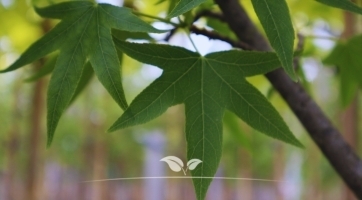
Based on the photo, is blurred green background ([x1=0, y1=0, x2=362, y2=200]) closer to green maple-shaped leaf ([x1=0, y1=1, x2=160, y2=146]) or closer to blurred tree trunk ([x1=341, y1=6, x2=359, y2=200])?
blurred tree trunk ([x1=341, y1=6, x2=359, y2=200])

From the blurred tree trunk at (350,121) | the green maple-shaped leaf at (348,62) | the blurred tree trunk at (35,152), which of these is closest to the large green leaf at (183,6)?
the green maple-shaped leaf at (348,62)

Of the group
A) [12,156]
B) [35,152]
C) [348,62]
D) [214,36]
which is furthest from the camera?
[12,156]

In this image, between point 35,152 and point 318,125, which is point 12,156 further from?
point 318,125

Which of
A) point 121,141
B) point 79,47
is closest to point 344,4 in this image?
point 79,47

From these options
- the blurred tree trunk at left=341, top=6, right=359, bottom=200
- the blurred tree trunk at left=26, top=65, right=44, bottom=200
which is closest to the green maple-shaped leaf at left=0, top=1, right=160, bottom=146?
the blurred tree trunk at left=341, top=6, right=359, bottom=200

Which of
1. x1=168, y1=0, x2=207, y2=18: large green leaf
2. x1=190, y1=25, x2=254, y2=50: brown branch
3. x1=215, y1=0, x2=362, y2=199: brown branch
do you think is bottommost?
x1=215, y1=0, x2=362, y2=199: brown branch

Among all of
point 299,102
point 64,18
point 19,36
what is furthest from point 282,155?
point 64,18

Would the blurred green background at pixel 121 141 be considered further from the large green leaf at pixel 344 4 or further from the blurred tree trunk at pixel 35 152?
the large green leaf at pixel 344 4
